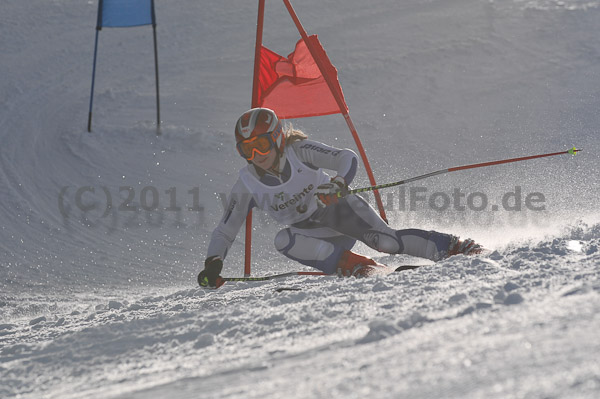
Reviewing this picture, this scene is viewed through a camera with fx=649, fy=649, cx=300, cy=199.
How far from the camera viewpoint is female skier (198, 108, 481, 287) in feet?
11.5

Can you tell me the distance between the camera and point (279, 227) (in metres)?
6.07

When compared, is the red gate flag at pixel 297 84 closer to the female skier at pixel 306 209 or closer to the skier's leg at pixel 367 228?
the female skier at pixel 306 209

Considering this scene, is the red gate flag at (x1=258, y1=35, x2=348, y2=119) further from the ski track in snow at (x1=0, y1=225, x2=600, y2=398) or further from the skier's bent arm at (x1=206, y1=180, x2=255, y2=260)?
the ski track in snow at (x1=0, y1=225, x2=600, y2=398)

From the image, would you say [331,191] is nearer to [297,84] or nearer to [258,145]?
[258,145]

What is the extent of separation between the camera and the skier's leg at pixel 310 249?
139 inches

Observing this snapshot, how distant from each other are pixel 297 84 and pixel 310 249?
1562 mm

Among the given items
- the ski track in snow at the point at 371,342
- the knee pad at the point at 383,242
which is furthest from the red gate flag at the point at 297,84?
the ski track in snow at the point at 371,342

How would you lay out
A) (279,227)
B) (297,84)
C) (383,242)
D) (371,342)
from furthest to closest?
1. (279,227)
2. (297,84)
3. (383,242)
4. (371,342)

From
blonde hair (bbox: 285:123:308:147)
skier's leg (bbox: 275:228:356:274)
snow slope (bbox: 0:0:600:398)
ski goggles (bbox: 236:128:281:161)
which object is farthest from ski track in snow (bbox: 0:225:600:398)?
blonde hair (bbox: 285:123:308:147)

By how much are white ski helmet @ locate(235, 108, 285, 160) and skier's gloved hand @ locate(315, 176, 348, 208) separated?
38 cm

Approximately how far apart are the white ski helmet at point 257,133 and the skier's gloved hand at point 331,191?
1.25 feet

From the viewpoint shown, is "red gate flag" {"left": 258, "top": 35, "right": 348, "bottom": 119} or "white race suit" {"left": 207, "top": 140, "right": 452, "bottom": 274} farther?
"red gate flag" {"left": 258, "top": 35, "right": 348, "bottom": 119}

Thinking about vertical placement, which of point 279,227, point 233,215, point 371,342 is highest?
point 233,215

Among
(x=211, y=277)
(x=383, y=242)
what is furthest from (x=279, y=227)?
(x=211, y=277)
